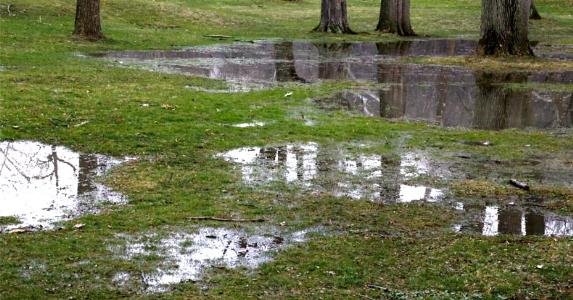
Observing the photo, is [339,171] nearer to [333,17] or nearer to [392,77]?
[392,77]

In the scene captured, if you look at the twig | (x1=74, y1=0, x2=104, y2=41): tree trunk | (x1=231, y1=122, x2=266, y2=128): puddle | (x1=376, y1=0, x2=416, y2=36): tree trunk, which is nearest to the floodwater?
(x1=74, y1=0, x2=104, y2=41): tree trunk

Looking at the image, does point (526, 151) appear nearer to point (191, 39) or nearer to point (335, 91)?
point (335, 91)

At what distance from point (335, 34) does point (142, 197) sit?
70.4 ft

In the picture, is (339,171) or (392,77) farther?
(392,77)

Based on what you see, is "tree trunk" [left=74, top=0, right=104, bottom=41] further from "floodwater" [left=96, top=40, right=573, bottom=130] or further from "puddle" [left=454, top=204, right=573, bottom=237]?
"puddle" [left=454, top=204, right=573, bottom=237]

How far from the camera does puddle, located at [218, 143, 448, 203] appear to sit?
27.4 ft

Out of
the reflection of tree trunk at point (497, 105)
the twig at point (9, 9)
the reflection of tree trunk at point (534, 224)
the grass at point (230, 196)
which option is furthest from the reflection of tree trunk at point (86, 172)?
the twig at point (9, 9)

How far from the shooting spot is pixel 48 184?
837 centimetres

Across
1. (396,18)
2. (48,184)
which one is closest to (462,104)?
(48,184)

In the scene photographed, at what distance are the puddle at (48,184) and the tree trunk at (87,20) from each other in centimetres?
1256

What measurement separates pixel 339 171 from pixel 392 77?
8692mm

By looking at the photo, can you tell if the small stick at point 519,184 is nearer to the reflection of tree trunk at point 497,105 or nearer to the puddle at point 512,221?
the puddle at point 512,221

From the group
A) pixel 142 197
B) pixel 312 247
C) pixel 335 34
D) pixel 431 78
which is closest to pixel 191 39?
pixel 335 34

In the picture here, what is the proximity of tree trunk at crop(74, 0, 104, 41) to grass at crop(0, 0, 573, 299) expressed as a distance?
1015 mm
